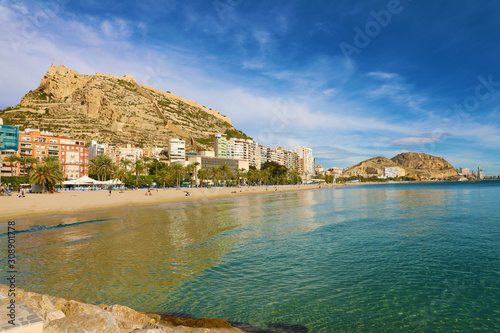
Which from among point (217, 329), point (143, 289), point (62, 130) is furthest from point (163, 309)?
point (62, 130)

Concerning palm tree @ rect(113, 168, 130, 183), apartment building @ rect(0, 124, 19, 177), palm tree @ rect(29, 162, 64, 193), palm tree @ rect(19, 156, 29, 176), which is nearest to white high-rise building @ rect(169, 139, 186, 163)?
palm tree @ rect(113, 168, 130, 183)

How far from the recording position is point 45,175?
6469cm

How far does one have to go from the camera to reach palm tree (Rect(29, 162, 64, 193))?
64062 millimetres

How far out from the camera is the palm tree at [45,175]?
6406 centimetres

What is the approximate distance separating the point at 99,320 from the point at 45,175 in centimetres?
7389

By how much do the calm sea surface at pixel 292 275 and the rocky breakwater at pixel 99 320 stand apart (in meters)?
1.10

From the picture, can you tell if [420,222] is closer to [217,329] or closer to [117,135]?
[217,329]

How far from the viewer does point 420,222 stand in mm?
26828

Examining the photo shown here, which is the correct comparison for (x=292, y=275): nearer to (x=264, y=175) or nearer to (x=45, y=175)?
(x=45, y=175)

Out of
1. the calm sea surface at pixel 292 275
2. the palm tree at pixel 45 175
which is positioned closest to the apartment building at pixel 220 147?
the palm tree at pixel 45 175

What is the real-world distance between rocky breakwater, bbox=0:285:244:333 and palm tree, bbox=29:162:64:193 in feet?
228

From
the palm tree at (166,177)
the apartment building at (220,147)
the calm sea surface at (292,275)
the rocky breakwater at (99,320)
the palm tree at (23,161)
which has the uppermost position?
the apartment building at (220,147)

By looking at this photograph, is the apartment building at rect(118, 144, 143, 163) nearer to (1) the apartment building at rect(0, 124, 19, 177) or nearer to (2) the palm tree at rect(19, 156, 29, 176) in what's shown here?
(2) the palm tree at rect(19, 156, 29, 176)

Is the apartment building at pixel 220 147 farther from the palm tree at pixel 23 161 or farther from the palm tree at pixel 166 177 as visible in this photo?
the palm tree at pixel 23 161
